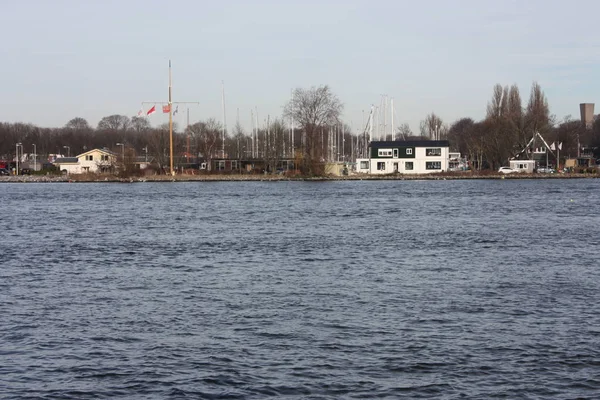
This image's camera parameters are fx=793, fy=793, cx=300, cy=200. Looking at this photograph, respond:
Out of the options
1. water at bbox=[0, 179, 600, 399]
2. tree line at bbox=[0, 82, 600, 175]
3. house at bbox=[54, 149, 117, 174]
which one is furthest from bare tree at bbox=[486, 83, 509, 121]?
water at bbox=[0, 179, 600, 399]

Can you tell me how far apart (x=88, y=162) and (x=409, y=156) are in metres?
55.2

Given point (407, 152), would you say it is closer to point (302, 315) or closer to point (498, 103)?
point (498, 103)

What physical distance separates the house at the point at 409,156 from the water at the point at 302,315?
7651cm

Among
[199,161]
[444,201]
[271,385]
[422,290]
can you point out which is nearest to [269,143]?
[199,161]

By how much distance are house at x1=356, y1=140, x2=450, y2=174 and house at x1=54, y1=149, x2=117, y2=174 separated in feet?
143

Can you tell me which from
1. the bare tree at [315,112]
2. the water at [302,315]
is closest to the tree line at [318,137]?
the bare tree at [315,112]

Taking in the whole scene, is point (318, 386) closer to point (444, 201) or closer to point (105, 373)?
point (105, 373)

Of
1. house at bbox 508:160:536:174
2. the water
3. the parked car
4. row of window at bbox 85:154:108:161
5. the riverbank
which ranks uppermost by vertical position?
row of window at bbox 85:154:108:161

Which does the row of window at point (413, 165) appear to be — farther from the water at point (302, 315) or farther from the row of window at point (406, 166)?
the water at point (302, 315)

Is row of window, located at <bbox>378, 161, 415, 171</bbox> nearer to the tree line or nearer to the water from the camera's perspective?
the tree line

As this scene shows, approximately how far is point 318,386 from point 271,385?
779 mm

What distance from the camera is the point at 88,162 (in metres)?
134

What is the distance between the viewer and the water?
13.4 m

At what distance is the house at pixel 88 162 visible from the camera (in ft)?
427
